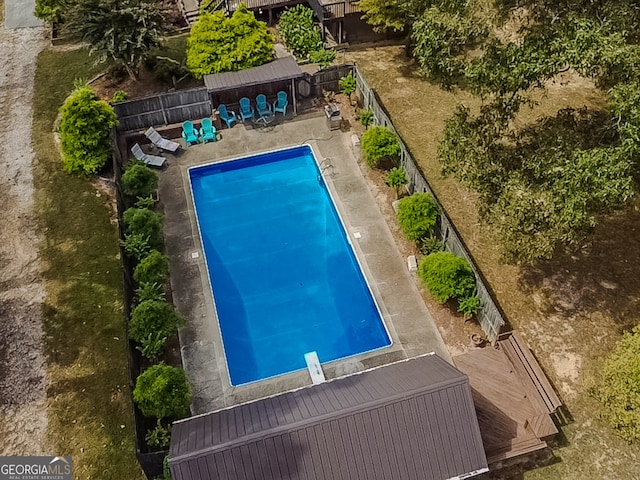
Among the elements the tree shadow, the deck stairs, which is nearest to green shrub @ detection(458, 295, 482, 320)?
the tree shadow

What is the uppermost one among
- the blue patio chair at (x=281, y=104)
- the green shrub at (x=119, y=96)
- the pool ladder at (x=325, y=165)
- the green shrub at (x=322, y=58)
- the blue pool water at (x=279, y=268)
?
the green shrub at (x=322, y=58)

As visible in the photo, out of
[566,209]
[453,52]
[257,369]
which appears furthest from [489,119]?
[257,369]

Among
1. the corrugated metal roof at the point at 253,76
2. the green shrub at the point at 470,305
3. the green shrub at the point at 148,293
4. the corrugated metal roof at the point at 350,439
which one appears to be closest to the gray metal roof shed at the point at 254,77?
the corrugated metal roof at the point at 253,76

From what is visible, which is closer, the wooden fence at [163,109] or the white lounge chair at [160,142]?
the white lounge chair at [160,142]

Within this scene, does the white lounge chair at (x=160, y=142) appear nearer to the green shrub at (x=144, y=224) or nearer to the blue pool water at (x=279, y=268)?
the blue pool water at (x=279, y=268)

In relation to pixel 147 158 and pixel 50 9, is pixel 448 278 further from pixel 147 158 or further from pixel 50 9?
pixel 50 9
